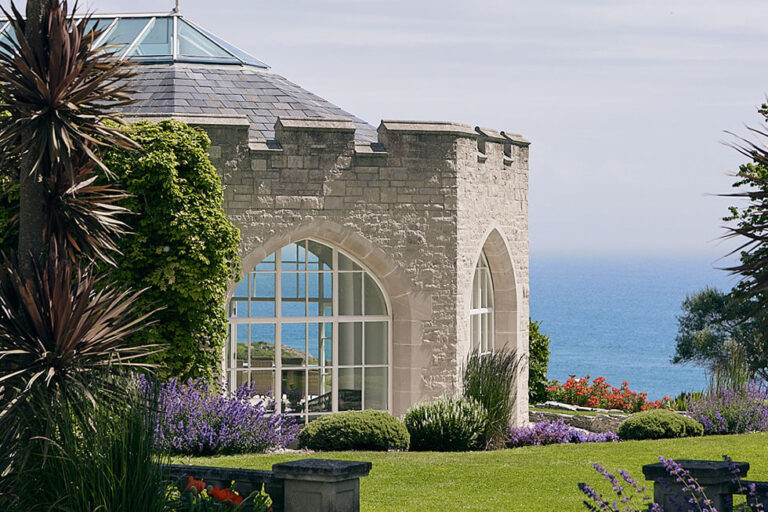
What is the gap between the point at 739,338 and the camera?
24.4 meters

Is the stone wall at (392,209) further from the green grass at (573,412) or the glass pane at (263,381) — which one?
the green grass at (573,412)

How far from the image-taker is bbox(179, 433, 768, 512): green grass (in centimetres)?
872

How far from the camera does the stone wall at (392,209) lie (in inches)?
537

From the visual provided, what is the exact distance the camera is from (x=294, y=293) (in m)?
14.1

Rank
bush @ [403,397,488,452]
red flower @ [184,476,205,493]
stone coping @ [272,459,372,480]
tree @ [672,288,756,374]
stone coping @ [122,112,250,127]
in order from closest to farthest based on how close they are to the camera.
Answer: stone coping @ [272,459,372,480], red flower @ [184,476,205,493], bush @ [403,397,488,452], stone coping @ [122,112,250,127], tree @ [672,288,756,374]

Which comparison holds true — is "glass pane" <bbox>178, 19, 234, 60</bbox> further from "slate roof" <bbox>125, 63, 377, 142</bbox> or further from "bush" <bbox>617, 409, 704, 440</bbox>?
"bush" <bbox>617, 409, 704, 440</bbox>

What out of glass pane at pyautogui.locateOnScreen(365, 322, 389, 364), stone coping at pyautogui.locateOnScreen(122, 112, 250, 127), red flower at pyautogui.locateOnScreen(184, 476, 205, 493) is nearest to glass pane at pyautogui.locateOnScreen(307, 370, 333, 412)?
glass pane at pyautogui.locateOnScreen(365, 322, 389, 364)

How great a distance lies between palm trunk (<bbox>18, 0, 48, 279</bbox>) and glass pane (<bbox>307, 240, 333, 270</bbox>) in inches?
270

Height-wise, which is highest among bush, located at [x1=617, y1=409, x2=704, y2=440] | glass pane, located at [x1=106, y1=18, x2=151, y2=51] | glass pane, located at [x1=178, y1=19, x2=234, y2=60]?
glass pane, located at [x1=106, y1=18, x2=151, y2=51]

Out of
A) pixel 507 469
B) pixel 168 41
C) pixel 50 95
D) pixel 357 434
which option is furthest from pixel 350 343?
pixel 50 95

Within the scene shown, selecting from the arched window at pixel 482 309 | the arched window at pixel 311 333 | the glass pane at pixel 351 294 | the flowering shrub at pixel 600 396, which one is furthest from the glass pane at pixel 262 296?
the flowering shrub at pixel 600 396

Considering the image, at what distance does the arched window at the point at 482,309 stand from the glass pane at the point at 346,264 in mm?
2392

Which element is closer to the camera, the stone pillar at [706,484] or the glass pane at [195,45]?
the stone pillar at [706,484]

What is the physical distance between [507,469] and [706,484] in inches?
171
